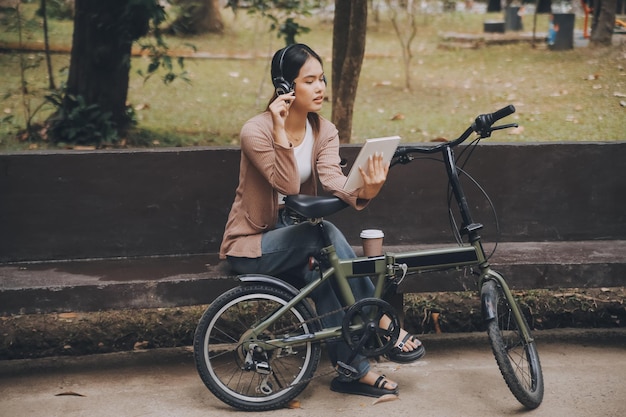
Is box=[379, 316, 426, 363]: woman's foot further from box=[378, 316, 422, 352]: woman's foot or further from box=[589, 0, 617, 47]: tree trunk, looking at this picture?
box=[589, 0, 617, 47]: tree trunk

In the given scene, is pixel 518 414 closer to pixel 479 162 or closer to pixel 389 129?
pixel 479 162

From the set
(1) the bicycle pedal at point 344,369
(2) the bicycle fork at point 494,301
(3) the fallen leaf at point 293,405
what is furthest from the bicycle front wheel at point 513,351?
(3) the fallen leaf at point 293,405

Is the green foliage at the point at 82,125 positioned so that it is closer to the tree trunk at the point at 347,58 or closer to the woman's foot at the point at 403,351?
the tree trunk at the point at 347,58

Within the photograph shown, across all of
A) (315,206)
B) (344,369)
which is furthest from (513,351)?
→ (315,206)

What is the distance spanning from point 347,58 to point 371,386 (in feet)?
9.03

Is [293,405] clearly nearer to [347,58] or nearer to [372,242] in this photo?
[372,242]

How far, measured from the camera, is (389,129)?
26.1 feet

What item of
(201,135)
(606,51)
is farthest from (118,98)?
(606,51)

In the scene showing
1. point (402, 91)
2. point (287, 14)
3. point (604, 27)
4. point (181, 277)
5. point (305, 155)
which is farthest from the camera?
point (604, 27)

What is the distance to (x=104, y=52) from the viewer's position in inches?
268

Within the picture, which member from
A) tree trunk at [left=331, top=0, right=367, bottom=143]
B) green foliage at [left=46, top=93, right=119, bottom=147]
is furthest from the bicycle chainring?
green foliage at [left=46, top=93, right=119, bottom=147]

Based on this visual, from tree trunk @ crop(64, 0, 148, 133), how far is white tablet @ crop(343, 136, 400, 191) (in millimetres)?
3025

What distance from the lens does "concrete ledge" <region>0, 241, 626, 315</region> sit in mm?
4617

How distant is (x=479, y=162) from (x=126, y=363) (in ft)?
7.21
